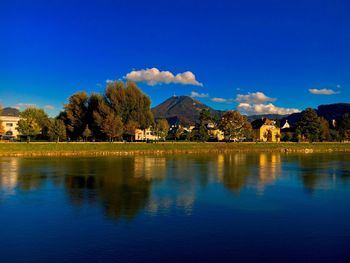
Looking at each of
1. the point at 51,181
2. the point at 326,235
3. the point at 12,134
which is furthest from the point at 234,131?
the point at 326,235

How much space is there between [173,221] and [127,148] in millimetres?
65770

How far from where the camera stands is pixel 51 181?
3612cm

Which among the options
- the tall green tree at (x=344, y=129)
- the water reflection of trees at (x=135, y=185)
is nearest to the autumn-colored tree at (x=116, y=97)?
the water reflection of trees at (x=135, y=185)

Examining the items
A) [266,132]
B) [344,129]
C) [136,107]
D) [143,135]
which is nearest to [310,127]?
[266,132]

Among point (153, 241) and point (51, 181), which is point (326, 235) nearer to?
point (153, 241)

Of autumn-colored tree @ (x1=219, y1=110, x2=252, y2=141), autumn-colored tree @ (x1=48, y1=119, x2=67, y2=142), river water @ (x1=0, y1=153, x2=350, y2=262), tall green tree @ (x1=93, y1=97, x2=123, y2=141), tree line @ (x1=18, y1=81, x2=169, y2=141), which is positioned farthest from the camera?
autumn-colored tree @ (x1=219, y1=110, x2=252, y2=141)

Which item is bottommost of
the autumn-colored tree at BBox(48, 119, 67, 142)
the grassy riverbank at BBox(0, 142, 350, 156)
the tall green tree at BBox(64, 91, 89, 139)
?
the grassy riverbank at BBox(0, 142, 350, 156)

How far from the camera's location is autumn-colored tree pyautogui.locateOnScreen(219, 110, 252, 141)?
120 meters

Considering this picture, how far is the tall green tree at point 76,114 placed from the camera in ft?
333

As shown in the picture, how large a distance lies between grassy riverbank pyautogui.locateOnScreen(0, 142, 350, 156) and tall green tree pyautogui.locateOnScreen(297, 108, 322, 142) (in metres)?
15.4

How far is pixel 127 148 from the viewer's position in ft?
278

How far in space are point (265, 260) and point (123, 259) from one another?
5.34 metres

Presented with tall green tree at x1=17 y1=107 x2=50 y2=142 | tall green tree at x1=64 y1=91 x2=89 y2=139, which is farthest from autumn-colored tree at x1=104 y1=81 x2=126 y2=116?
tall green tree at x1=17 y1=107 x2=50 y2=142

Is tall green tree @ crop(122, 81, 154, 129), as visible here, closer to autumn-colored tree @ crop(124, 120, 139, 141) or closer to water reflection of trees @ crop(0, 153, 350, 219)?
autumn-colored tree @ crop(124, 120, 139, 141)
